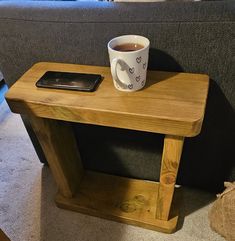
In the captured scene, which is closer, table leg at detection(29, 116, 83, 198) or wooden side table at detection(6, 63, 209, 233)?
wooden side table at detection(6, 63, 209, 233)

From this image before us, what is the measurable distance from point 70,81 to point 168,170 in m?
0.36

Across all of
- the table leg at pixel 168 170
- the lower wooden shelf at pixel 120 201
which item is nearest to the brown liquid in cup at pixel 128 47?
the table leg at pixel 168 170

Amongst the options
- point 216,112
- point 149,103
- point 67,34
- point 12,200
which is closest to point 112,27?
point 67,34

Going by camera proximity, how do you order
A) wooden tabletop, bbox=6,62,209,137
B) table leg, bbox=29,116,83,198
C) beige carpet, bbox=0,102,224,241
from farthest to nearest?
1. beige carpet, bbox=0,102,224,241
2. table leg, bbox=29,116,83,198
3. wooden tabletop, bbox=6,62,209,137

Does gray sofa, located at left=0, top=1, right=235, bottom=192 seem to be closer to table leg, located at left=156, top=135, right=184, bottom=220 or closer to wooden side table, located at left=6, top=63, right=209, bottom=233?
wooden side table, located at left=6, top=63, right=209, bottom=233

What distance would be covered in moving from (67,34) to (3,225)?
75cm

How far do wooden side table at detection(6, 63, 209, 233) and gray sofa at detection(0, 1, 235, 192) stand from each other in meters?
0.05

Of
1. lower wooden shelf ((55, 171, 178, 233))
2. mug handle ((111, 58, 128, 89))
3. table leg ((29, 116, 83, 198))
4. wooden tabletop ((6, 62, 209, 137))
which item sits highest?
mug handle ((111, 58, 128, 89))

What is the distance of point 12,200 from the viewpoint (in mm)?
1043

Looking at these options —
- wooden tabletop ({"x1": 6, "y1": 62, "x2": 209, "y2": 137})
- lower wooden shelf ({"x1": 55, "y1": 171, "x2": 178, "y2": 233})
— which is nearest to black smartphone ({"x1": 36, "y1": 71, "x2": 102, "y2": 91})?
wooden tabletop ({"x1": 6, "y1": 62, "x2": 209, "y2": 137})

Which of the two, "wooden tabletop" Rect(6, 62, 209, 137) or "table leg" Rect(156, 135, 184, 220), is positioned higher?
"wooden tabletop" Rect(6, 62, 209, 137)

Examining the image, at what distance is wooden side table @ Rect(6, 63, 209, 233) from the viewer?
56 cm

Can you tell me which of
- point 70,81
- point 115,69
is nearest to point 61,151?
point 70,81

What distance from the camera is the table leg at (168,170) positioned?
0.63 metres
